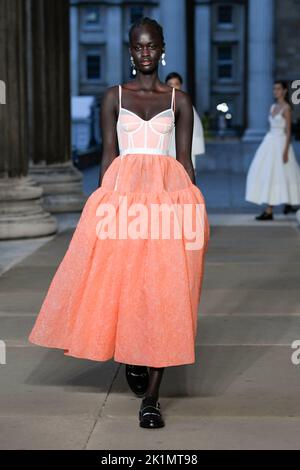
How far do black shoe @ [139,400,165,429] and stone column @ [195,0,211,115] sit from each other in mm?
62443

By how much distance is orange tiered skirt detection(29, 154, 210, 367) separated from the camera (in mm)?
6273

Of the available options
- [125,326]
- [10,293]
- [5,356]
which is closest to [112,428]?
[125,326]

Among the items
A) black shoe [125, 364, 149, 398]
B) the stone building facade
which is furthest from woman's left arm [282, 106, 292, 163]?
the stone building facade

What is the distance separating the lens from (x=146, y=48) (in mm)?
6402

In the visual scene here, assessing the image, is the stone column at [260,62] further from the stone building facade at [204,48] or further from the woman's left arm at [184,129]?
the woman's left arm at [184,129]

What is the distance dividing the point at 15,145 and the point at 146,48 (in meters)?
8.49

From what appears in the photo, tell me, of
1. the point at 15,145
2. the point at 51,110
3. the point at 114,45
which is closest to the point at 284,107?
the point at 51,110

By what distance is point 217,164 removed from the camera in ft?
104

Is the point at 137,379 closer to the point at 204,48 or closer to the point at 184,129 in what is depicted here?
the point at 184,129

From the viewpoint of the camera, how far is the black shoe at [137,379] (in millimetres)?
6785

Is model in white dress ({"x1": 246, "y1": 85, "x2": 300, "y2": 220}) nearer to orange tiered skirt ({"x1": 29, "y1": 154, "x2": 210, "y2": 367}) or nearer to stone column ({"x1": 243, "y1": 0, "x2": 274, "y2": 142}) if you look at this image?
orange tiered skirt ({"x1": 29, "y1": 154, "x2": 210, "y2": 367})

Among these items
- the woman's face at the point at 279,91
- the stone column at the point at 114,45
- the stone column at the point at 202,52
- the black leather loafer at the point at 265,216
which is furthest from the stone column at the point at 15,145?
the stone column at the point at 114,45

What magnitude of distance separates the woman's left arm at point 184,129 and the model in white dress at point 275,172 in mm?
10490
